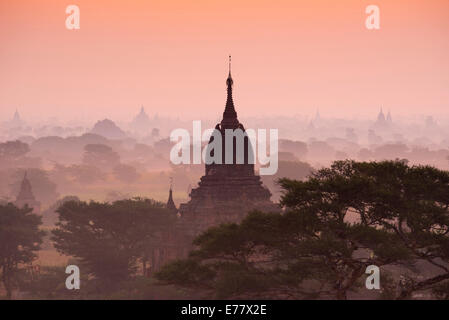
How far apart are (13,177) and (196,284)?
4940 inches

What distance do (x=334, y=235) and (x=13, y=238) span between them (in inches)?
1458

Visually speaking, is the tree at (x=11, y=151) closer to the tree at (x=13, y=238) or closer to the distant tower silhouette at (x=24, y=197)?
the distant tower silhouette at (x=24, y=197)

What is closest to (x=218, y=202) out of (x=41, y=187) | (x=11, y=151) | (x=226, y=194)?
(x=226, y=194)

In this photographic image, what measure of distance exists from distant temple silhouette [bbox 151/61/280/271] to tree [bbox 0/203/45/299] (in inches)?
445

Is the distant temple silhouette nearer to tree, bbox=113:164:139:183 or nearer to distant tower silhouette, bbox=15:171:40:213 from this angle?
distant tower silhouette, bbox=15:171:40:213

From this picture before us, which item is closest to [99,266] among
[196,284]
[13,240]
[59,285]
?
[59,285]

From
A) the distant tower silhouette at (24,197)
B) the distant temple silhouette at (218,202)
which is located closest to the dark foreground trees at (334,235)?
the distant temple silhouette at (218,202)

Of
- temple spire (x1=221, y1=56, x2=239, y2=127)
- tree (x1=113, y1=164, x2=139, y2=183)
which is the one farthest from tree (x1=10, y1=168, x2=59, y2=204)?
temple spire (x1=221, y1=56, x2=239, y2=127)

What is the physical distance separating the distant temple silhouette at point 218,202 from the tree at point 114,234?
6.77 ft

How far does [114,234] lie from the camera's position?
6359cm

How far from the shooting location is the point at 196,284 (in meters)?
35.2

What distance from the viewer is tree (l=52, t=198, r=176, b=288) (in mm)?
60469
